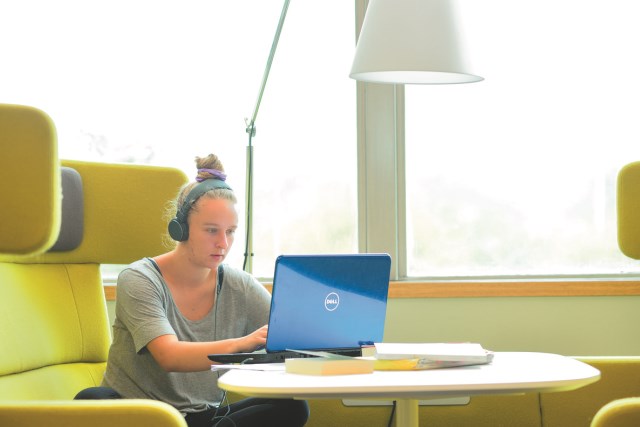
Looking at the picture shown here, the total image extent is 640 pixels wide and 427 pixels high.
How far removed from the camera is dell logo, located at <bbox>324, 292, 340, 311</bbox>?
1.85 metres

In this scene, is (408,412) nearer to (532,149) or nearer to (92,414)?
(92,414)

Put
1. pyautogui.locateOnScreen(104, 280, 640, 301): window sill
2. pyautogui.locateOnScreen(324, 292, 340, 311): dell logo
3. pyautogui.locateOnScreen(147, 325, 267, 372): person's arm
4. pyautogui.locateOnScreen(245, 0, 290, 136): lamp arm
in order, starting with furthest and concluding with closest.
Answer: pyautogui.locateOnScreen(104, 280, 640, 301): window sill, pyautogui.locateOnScreen(245, 0, 290, 136): lamp arm, pyautogui.locateOnScreen(147, 325, 267, 372): person's arm, pyautogui.locateOnScreen(324, 292, 340, 311): dell logo

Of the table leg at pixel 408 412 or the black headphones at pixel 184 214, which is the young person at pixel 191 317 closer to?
the black headphones at pixel 184 214

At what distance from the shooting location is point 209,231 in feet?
7.30

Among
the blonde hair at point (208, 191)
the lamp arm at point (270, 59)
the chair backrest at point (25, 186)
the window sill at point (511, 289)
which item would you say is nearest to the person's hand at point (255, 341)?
the blonde hair at point (208, 191)

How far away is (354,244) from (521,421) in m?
1.07

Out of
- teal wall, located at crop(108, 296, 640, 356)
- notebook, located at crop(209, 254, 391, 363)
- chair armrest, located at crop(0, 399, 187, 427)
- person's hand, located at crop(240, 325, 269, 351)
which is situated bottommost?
teal wall, located at crop(108, 296, 640, 356)

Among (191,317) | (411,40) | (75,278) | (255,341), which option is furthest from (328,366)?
(75,278)

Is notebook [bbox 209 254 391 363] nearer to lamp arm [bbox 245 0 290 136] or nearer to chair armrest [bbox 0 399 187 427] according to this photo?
chair armrest [bbox 0 399 187 427]

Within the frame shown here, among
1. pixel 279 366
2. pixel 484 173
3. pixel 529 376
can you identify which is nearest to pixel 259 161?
pixel 484 173

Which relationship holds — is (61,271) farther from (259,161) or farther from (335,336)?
(259,161)

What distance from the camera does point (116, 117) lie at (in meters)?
3.36

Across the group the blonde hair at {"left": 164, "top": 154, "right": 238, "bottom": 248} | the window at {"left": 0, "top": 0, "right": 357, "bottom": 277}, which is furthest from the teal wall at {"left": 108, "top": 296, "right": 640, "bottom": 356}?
the blonde hair at {"left": 164, "top": 154, "right": 238, "bottom": 248}

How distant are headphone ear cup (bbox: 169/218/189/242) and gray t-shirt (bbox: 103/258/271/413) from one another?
0.10 metres
